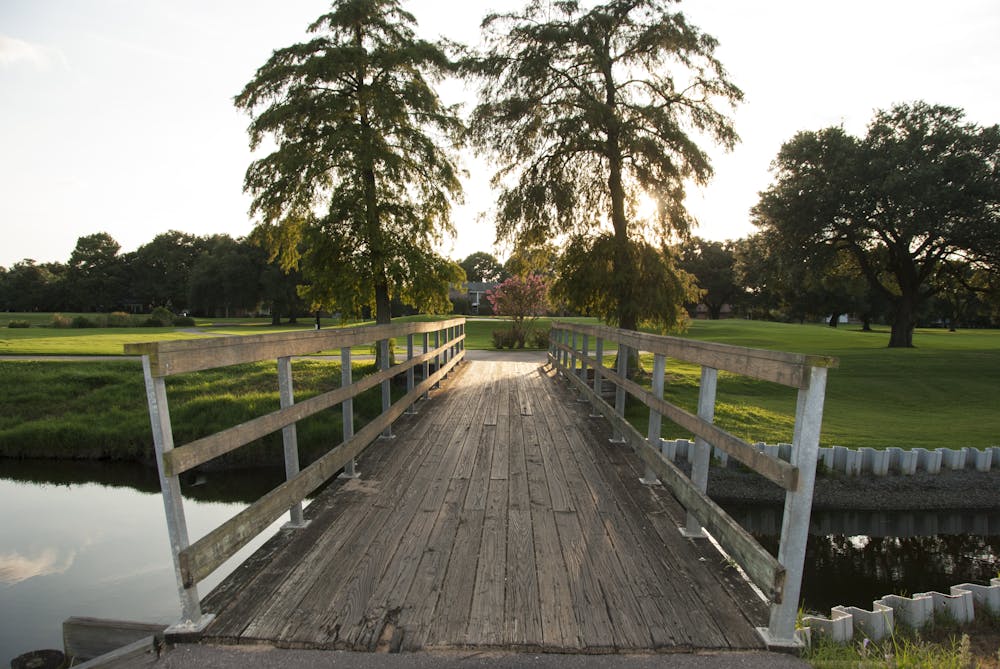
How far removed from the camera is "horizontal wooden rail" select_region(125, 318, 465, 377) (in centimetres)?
238

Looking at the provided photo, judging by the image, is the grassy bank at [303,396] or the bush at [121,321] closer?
the grassy bank at [303,396]

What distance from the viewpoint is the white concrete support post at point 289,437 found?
11.4ft

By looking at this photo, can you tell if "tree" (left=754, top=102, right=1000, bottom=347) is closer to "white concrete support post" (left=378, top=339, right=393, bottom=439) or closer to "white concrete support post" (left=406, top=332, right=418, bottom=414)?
"white concrete support post" (left=406, top=332, right=418, bottom=414)

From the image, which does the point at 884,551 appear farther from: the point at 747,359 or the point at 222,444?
the point at 222,444

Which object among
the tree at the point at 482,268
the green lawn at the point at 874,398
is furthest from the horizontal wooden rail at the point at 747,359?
the tree at the point at 482,268

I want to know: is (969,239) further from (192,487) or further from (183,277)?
(183,277)

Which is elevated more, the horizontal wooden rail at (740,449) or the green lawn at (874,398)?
the horizontal wooden rail at (740,449)

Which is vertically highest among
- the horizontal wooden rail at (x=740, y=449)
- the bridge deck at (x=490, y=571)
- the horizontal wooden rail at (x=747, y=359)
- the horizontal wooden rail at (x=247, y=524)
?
the horizontal wooden rail at (x=747, y=359)

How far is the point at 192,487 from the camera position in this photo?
9.34m

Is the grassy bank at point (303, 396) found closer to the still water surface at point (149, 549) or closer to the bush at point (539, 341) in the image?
the still water surface at point (149, 549)

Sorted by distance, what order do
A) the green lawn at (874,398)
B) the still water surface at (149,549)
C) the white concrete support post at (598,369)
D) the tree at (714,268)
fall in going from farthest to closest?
the tree at (714,268)
the green lawn at (874,398)
the white concrete support post at (598,369)
the still water surface at (149,549)

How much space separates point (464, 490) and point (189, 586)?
94.1 inches

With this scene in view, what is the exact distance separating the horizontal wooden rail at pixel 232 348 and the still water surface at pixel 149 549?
10.9ft

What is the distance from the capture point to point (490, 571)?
3.19 m
